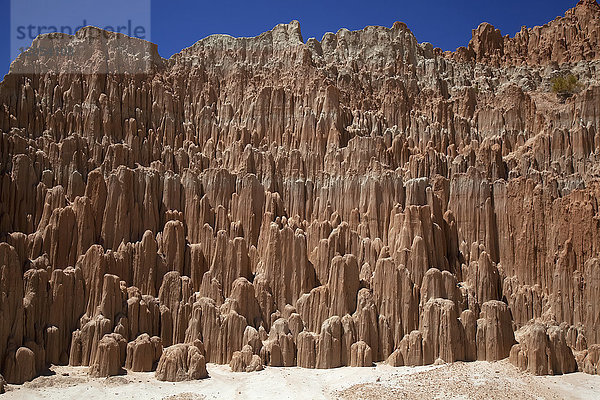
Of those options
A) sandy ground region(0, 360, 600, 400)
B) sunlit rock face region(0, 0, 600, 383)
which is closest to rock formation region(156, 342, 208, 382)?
sunlit rock face region(0, 0, 600, 383)

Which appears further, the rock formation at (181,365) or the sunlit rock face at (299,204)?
the sunlit rock face at (299,204)

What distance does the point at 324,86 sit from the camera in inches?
1961

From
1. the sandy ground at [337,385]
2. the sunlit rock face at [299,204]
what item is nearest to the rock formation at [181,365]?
the sunlit rock face at [299,204]

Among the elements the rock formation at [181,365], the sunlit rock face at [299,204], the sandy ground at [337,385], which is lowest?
the sandy ground at [337,385]

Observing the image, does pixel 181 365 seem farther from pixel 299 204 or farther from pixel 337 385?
pixel 299 204

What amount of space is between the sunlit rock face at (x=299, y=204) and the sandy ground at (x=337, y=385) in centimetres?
113

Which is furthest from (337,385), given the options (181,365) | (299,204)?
(299,204)

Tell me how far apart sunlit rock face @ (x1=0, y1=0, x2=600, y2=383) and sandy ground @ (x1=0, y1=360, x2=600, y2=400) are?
3.70 feet

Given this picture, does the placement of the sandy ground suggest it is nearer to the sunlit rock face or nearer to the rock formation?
the rock formation

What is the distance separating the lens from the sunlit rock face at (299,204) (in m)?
35.0

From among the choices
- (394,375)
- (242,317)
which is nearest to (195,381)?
(242,317)

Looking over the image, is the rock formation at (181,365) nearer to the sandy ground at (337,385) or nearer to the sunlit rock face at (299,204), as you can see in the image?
the sunlit rock face at (299,204)

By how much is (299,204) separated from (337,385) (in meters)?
16.8

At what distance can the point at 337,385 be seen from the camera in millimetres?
31406
